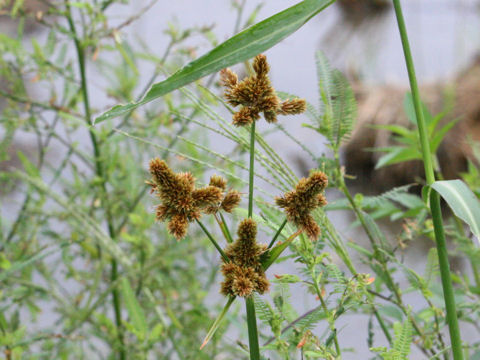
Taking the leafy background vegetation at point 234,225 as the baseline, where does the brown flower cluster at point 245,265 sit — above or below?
below

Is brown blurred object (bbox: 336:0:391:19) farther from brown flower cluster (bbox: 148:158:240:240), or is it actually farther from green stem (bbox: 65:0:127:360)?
brown flower cluster (bbox: 148:158:240:240)

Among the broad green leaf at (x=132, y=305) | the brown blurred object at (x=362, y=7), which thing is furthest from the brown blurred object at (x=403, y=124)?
the broad green leaf at (x=132, y=305)

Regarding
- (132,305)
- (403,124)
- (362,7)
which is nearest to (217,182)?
(132,305)

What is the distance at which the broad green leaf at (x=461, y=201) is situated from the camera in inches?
6.7

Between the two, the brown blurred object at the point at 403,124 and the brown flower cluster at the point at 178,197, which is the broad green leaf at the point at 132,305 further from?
the brown blurred object at the point at 403,124

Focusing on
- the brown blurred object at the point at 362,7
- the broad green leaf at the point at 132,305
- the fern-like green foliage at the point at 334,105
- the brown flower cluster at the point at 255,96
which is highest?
the brown blurred object at the point at 362,7

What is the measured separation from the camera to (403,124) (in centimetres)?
166

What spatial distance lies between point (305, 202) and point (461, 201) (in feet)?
0.17

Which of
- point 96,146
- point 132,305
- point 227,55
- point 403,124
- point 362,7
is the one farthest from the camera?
point 362,7

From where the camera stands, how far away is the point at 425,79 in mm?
1807

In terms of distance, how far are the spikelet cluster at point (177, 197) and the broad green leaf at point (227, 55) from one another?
0.02 m

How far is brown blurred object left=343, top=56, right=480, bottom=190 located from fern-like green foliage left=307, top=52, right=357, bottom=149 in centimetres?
125

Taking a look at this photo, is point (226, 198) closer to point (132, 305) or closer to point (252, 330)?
point (252, 330)

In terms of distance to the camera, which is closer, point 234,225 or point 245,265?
point 245,265
